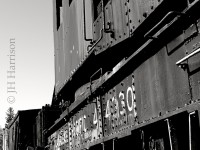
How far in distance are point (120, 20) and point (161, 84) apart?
1.45m

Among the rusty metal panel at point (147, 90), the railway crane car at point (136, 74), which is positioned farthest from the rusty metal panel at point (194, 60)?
the rusty metal panel at point (147, 90)

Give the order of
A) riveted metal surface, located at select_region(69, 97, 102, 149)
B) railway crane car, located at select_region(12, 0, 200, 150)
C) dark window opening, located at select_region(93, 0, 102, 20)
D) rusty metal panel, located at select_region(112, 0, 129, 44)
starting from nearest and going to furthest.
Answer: railway crane car, located at select_region(12, 0, 200, 150), rusty metal panel, located at select_region(112, 0, 129, 44), riveted metal surface, located at select_region(69, 97, 102, 149), dark window opening, located at select_region(93, 0, 102, 20)

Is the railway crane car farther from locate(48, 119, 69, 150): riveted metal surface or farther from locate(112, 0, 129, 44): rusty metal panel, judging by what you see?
locate(48, 119, 69, 150): riveted metal surface

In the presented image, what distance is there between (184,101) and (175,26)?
690mm

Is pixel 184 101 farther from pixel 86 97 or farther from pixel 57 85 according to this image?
pixel 57 85

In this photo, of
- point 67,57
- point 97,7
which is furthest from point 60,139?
point 97,7

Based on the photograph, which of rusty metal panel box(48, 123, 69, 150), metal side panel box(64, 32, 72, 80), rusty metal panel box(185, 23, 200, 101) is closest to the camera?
rusty metal panel box(185, 23, 200, 101)

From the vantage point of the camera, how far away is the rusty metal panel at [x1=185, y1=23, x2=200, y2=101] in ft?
8.93

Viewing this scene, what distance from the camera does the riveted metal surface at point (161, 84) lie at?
9.74 feet

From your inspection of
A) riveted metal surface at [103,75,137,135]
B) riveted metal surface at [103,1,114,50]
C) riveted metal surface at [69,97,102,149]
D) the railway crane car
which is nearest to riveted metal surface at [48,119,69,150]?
the railway crane car

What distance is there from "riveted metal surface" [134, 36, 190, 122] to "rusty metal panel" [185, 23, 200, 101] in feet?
0.25

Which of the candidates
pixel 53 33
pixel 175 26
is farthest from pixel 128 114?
pixel 53 33

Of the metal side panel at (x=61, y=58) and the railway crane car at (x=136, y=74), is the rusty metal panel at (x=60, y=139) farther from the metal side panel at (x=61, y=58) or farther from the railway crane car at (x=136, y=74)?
the metal side panel at (x=61, y=58)

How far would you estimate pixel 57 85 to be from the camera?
8.27 metres
